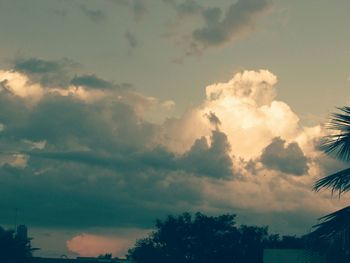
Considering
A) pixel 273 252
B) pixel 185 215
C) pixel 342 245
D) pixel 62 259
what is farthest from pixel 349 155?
pixel 62 259

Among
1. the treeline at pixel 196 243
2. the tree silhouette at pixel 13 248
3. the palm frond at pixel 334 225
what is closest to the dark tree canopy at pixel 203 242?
the treeline at pixel 196 243

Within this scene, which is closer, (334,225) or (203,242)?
(334,225)

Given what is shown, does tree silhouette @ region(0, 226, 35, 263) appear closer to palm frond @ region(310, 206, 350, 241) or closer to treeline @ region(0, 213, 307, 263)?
treeline @ region(0, 213, 307, 263)

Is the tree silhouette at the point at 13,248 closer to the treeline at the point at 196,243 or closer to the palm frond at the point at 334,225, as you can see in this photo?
the treeline at the point at 196,243

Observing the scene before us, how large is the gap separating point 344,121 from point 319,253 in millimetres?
4210

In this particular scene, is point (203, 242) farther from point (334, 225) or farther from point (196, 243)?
point (334, 225)

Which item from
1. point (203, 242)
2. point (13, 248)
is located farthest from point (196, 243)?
point (13, 248)

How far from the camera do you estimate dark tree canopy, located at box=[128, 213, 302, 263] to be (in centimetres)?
10669

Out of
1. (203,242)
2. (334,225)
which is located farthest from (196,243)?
(334,225)

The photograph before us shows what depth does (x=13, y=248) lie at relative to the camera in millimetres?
106125

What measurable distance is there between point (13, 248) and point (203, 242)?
2896cm

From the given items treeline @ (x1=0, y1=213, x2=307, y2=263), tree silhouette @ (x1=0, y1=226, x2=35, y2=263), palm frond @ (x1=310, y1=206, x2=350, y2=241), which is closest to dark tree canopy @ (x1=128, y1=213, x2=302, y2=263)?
treeline @ (x1=0, y1=213, x2=307, y2=263)

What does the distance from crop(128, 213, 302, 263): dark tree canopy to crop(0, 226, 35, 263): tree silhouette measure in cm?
1760

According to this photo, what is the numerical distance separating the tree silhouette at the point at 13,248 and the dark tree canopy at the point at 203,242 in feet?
57.7
